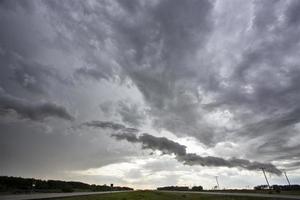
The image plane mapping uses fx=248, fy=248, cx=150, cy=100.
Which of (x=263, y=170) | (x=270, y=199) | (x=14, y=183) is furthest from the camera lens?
(x=263, y=170)

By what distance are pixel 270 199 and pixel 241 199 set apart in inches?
264

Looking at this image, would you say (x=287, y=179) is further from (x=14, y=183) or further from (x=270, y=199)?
(x=14, y=183)

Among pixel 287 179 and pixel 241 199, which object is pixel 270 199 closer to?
pixel 241 199

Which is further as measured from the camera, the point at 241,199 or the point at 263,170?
the point at 263,170

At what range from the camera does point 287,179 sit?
145375 mm

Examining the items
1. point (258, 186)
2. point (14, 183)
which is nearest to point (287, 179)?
point (258, 186)

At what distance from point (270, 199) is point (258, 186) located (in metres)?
130

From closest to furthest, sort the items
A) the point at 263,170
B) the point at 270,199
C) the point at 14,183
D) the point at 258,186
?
the point at 270,199 → the point at 14,183 → the point at 263,170 → the point at 258,186

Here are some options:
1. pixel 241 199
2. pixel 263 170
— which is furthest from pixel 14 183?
pixel 263 170

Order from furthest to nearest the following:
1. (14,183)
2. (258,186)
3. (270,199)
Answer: (258,186), (14,183), (270,199)

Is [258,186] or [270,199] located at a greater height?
[258,186]

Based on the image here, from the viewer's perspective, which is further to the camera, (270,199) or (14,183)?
(14,183)

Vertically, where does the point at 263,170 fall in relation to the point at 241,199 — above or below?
above

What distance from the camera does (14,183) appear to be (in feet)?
451
